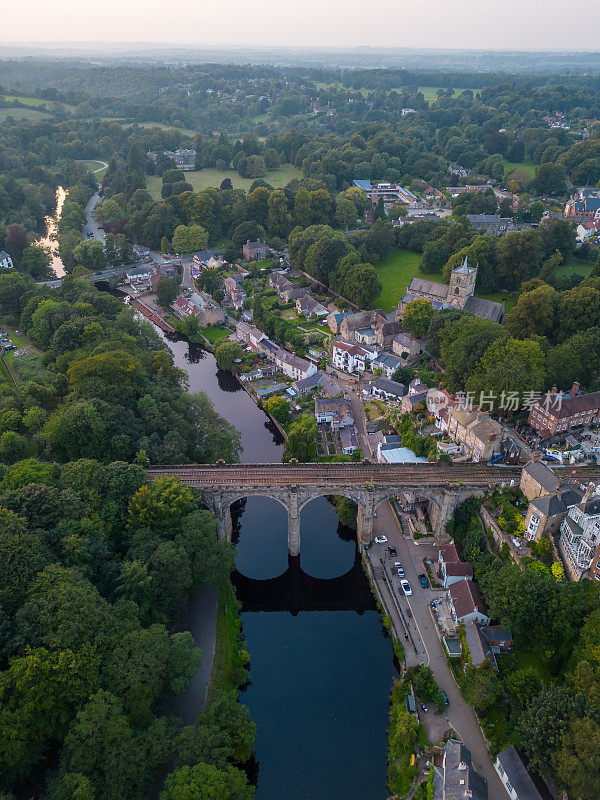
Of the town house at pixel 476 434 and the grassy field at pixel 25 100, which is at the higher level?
the grassy field at pixel 25 100

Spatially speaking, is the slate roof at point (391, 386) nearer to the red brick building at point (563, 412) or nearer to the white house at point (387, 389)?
the white house at point (387, 389)

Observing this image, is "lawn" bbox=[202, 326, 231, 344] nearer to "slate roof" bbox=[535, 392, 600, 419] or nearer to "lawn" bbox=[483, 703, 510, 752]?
"slate roof" bbox=[535, 392, 600, 419]

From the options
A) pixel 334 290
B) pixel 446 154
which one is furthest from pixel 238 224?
pixel 446 154

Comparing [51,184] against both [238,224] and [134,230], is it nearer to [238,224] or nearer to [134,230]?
[134,230]

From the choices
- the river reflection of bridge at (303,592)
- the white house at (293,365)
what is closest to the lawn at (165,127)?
the white house at (293,365)

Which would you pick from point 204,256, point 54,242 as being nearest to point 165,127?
point 54,242
